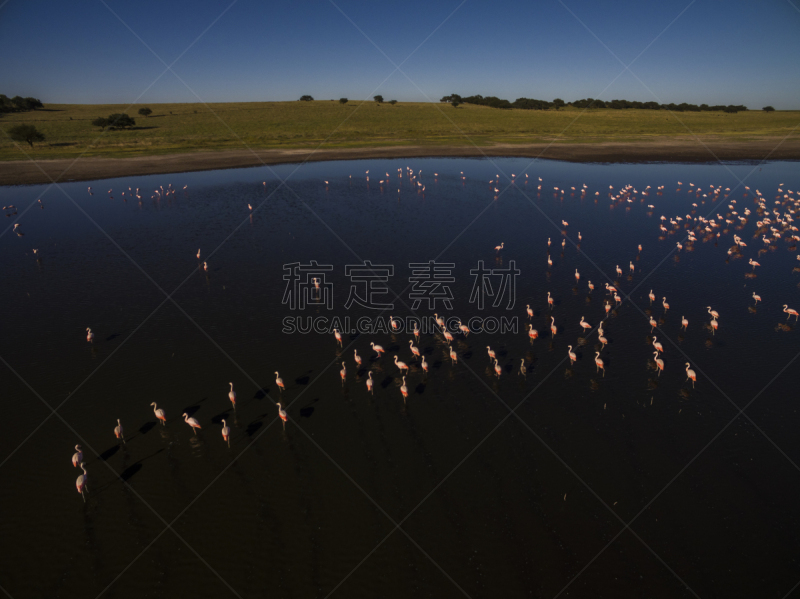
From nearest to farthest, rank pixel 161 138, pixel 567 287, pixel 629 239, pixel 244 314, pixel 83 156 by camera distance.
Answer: pixel 244 314 < pixel 567 287 < pixel 629 239 < pixel 83 156 < pixel 161 138

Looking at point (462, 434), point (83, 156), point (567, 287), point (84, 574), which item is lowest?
point (84, 574)

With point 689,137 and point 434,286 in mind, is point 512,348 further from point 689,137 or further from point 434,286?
point 689,137

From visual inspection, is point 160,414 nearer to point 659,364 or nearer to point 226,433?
point 226,433

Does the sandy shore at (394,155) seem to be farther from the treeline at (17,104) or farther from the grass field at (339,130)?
the treeline at (17,104)

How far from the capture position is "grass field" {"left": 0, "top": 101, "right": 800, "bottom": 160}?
6631 cm

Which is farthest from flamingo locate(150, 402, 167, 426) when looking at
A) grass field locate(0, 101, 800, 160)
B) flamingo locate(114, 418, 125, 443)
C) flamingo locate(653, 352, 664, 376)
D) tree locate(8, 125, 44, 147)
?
tree locate(8, 125, 44, 147)

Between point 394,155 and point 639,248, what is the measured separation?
4267 cm

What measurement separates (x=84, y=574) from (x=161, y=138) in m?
76.0

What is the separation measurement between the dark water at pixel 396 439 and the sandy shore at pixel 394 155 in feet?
97.1

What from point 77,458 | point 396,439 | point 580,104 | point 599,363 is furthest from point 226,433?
point 580,104

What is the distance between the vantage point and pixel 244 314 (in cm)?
1964

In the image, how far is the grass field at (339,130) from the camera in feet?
218

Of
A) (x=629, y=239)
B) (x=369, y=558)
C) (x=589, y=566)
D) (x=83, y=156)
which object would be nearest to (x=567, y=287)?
(x=629, y=239)

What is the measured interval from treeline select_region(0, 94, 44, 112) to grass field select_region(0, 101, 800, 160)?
361 centimetres
